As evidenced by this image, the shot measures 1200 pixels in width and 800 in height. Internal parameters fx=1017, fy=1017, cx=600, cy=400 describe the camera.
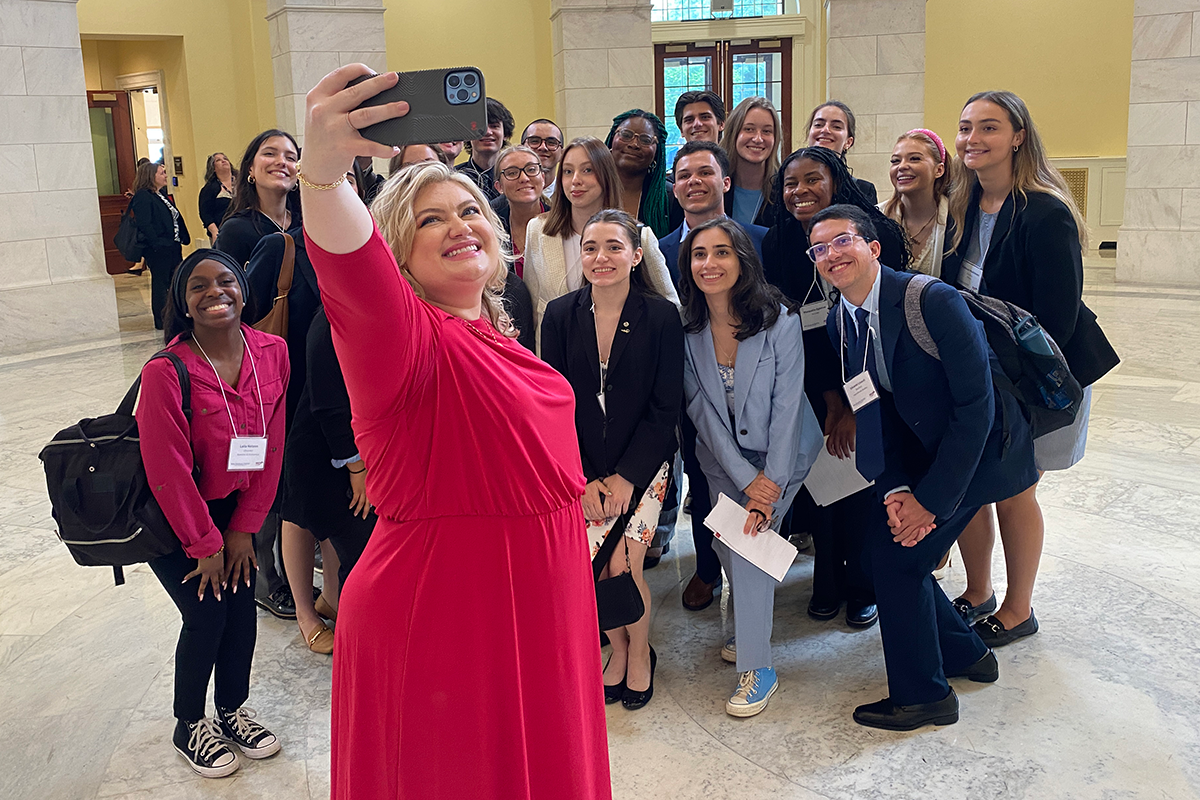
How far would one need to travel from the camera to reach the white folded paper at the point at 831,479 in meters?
3.59

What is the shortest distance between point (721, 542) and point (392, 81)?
2.53m

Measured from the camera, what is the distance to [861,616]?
12.4 ft

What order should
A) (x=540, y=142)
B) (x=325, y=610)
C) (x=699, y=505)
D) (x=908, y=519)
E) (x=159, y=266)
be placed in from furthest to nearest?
(x=159, y=266) → (x=540, y=142) → (x=325, y=610) → (x=699, y=505) → (x=908, y=519)

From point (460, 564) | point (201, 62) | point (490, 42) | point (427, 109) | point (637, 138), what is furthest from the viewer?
point (490, 42)

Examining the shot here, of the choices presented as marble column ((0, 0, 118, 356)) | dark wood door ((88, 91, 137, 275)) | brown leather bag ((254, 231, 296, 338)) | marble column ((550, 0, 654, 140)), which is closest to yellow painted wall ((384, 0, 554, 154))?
marble column ((550, 0, 654, 140))

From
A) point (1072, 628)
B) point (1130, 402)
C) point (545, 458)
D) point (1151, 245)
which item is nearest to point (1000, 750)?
point (1072, 628)

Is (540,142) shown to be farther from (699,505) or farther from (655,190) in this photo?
(699,505)

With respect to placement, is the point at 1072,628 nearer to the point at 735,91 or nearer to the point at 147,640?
the point at 147,640

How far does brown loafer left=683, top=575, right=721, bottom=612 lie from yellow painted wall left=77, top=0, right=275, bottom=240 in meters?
10.8

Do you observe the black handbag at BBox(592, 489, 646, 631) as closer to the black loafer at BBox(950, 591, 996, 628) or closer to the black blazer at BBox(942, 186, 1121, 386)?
the black loafer at BBox(950, 591, 996, 628)

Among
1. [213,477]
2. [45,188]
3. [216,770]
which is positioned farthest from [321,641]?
[45,188]

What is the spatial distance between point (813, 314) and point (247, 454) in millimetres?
1970

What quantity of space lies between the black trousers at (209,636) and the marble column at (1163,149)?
10828 millimetres

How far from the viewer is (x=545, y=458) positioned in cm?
161
